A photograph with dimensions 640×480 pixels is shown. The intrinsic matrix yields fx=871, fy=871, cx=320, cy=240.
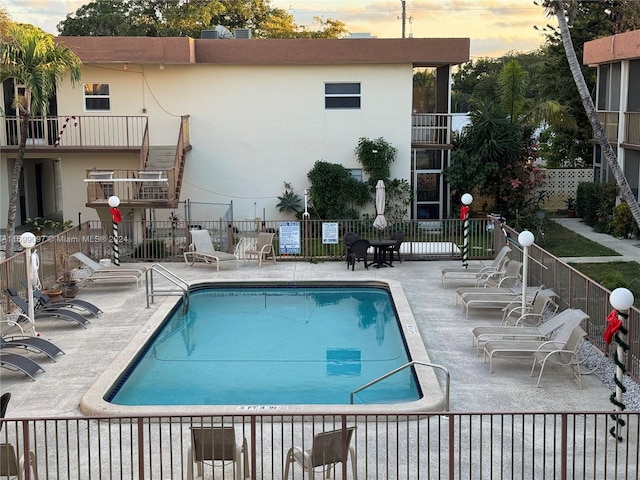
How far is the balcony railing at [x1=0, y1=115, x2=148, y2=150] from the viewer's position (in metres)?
28.2

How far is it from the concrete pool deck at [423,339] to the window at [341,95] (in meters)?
8.20

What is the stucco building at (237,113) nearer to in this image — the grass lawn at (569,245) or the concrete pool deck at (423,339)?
the grass lawn at (569,245)

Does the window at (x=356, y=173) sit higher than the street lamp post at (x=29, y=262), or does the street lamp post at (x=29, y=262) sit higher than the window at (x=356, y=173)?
the window at (x=356, y=173)

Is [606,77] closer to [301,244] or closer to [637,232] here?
[637,232]

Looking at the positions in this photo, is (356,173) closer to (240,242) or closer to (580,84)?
(240,242)

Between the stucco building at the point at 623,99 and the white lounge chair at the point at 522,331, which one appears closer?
the white lounge chair at the point at 522,331

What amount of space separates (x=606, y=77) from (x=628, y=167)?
449 cm

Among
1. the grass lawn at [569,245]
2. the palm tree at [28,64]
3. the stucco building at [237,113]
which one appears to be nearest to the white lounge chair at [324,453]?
the palm tree at [28,64]

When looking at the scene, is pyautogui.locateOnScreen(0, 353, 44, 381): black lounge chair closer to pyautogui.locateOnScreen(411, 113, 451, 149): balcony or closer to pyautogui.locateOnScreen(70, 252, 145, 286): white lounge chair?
pyautogui.locateOnScreen(70, 252, 145, 286): white lounge chair

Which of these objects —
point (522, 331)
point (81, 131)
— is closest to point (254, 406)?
point (522, 331)

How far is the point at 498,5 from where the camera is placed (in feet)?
144

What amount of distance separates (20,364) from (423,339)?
6.86 m

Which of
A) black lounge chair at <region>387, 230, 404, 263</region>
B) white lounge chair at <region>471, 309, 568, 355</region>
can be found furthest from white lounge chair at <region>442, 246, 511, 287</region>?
white lounge chair at <region>471, 309, 568, 355</region>

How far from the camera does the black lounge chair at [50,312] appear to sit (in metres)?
16.1
